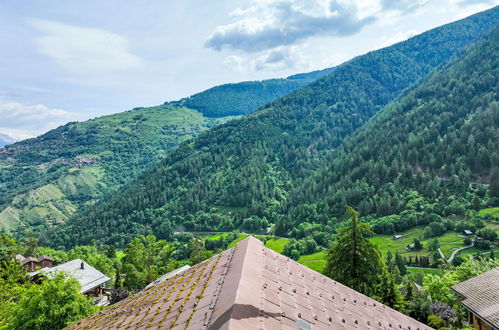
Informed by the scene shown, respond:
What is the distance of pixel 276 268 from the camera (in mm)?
9445

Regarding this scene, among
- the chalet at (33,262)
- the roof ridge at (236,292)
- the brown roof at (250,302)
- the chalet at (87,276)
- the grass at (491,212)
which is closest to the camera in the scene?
the roof ridge at (236,292)

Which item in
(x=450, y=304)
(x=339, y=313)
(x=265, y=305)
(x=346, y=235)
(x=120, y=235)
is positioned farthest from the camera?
(x=120, y=235)

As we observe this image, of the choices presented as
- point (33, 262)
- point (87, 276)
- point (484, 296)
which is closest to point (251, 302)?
point (484, 296)

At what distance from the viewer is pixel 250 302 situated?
6738 mm

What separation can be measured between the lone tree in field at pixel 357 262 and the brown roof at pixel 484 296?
7891mm

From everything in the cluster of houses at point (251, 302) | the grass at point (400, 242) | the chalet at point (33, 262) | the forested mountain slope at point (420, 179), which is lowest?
the grass at point (400, 242)

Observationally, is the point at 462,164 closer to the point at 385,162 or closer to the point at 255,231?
the point at 385,162

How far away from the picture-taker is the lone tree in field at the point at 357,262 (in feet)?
121

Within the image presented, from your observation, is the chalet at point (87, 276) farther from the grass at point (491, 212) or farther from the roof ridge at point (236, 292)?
the grass at point (491, 212)

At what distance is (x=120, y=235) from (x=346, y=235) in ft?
617

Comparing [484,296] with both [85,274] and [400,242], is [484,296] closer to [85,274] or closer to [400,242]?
[85,274]

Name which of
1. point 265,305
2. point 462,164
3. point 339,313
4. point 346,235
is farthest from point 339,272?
point 462,164

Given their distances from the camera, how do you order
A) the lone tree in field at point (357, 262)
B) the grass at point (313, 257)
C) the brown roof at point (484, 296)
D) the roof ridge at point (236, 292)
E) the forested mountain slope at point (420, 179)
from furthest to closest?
1. the forested mountain slope at point (420, 179)
2. the grass at point (313, 257)
3. the lone tree in field at point (357, 262)
4. the brown roof at point (484, 296)
5. the roof ridge at point (236, 292)

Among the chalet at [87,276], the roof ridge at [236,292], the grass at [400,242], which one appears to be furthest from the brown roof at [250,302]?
the grass at [400,242]
